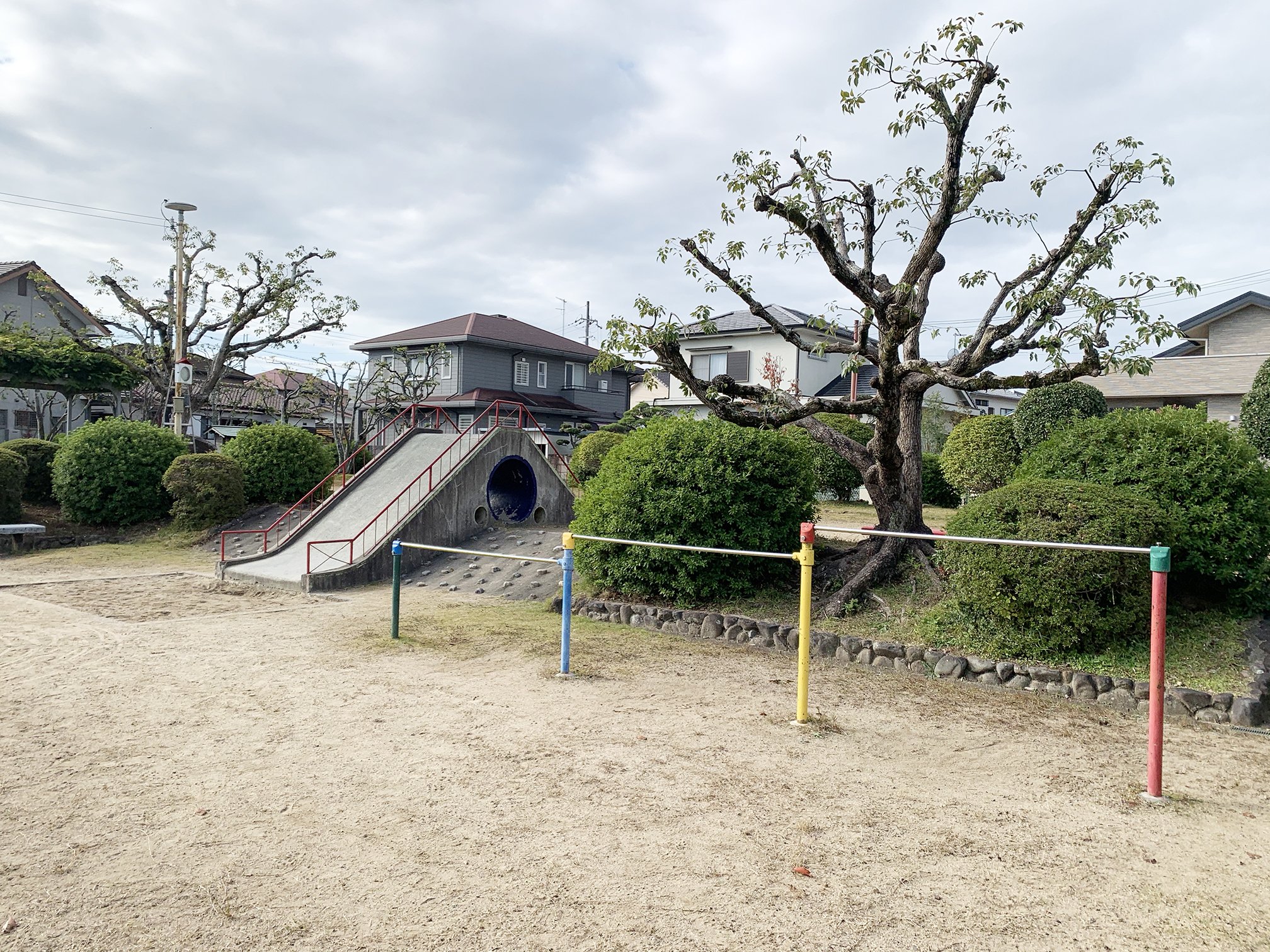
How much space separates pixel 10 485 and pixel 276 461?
4994 mm

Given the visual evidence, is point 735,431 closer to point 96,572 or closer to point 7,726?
point 7,726

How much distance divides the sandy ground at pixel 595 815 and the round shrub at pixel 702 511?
2.17m

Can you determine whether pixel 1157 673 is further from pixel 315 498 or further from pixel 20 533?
pixel 20 533

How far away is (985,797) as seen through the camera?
4.52m

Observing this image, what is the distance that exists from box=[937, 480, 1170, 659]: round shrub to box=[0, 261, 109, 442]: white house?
30.9m

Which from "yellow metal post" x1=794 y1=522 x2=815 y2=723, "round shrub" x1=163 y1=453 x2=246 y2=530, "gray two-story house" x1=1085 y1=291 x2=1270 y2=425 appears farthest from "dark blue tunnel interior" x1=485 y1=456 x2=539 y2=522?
"gray two-story house" x1=1085 y1=291 x2=1270 y2=425

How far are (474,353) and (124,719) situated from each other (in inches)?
1092

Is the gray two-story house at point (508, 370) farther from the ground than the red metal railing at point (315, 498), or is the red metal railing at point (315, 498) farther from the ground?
the gray two-story house at point (508, 370)

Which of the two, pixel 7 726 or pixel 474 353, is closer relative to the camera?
pixel 7 726

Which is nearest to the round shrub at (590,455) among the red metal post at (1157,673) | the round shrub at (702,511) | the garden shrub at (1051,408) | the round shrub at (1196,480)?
the garden shrub at (1051,408)

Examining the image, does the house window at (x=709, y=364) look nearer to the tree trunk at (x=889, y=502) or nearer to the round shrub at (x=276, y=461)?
the round shrub at (x=276, y=461)

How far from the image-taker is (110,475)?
1692 centimetres

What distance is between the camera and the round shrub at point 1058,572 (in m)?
6.73

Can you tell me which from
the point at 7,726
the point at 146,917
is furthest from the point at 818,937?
the point at 7,726
